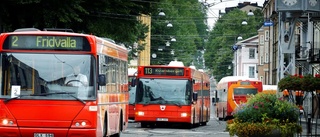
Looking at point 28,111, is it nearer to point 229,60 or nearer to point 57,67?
point 57,67

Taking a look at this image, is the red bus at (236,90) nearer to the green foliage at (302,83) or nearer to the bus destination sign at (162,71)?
the bus destination sign at (162,71)

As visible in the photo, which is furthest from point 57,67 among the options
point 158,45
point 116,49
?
point 158,45

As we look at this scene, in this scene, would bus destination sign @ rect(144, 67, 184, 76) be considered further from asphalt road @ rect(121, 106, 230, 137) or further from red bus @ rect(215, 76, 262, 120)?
red bus @ rect(215, 76, 262, 120)

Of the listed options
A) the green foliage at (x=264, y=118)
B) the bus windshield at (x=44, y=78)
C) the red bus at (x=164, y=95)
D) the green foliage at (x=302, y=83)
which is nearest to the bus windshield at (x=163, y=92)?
the red bus at (x=164, y=95)

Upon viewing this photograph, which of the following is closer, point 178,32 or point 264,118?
point 264,118

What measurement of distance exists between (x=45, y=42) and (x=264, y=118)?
17.9 ft

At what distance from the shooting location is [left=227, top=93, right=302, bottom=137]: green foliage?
21734 millimetres

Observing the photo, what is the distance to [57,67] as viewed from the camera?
2048 centimetres

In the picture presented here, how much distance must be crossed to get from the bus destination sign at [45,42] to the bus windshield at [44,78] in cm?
22

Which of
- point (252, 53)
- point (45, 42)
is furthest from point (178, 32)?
point (45, 42)

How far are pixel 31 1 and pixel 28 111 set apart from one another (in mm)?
14826

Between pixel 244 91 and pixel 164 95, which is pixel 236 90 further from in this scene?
pixel 164 95

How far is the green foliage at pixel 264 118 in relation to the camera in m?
21.7

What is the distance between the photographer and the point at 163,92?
3747 cm
